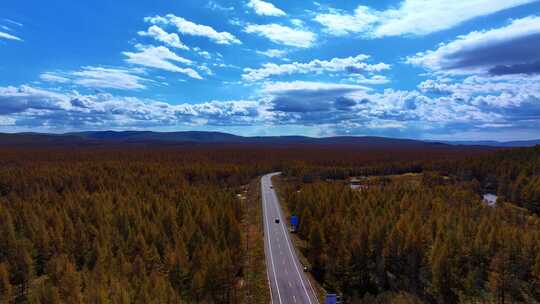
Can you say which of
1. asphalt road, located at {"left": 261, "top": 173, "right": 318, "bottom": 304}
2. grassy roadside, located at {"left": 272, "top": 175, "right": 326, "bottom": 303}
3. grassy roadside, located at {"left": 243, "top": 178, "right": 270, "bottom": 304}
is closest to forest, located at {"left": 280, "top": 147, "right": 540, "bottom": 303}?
grassy roadside, located at {"left": 272, "top": 175, "right": 326, "bottom": 303}

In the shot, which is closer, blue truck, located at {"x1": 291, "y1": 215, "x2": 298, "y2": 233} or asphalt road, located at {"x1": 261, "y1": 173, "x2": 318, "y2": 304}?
asphalt road, located at {"x1": 261, "y1": 173, "x2": 318, "y2": 304}

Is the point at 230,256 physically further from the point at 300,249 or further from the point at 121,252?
the point at 300,249

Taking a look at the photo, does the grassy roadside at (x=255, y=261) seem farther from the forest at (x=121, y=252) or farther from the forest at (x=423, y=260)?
the forest at (x=423, y=260)

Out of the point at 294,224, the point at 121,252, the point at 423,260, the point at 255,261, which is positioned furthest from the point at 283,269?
the point at 121,252

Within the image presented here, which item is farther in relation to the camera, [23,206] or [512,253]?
[23,206]

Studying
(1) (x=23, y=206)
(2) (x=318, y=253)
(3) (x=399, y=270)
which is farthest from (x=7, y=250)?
(3) (x=399, y=270)

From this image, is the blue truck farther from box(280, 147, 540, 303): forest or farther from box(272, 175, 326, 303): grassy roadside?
box(280, 147, 540, 303): forest

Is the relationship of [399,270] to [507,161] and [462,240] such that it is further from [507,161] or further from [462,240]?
[507,161]

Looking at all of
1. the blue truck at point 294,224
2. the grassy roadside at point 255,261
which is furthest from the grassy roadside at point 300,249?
the grassy roadside at point 255,261
